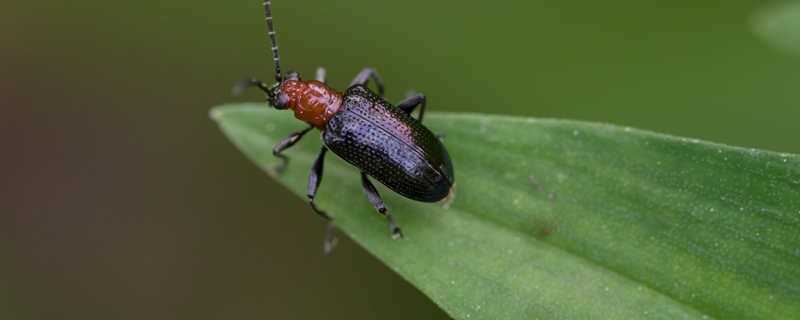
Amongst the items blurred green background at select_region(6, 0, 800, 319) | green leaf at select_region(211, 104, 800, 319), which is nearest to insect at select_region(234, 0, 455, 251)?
green leaf at select_region(211, 104, 800, 319)

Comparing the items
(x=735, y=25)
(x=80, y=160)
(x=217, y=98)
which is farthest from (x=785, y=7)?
(x=80, y=160)

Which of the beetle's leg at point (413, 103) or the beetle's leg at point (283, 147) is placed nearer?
the beetle's leg at point (283, 147)

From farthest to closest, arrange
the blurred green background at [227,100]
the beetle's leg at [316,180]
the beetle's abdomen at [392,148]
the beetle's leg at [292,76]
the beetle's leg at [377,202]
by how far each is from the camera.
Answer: the blurred green background at [227,100] → the beetle's leg at [292,76] → the beetle's leg at [316,180] → the beetle's abdomen at [392,148] → the beetle's leg at [377,202]

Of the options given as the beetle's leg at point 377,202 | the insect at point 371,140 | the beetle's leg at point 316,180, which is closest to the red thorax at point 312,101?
the insect at point 371,140

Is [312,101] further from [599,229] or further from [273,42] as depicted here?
[599,229]

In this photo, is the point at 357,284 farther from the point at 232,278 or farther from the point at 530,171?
the point at 530,171

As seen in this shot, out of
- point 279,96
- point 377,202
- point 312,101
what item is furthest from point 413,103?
point 279,96

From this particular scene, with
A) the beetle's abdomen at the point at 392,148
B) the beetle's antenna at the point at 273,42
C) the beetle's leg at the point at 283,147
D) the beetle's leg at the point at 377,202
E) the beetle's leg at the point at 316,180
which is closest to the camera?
the beetle's leg at the point at 377,202

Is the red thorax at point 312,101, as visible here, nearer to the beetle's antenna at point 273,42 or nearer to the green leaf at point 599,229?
the beetle's antenna at point 273,42
